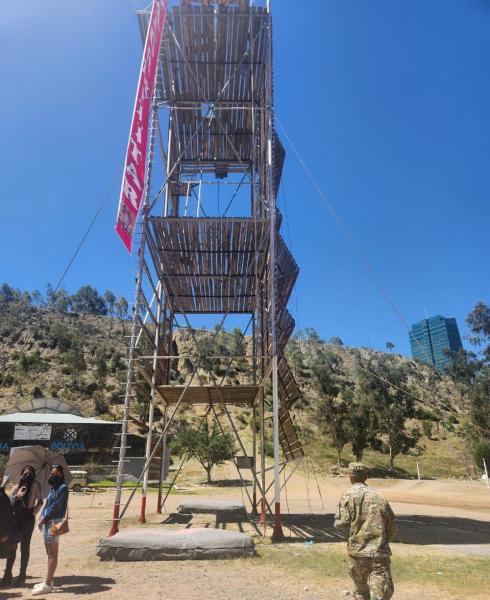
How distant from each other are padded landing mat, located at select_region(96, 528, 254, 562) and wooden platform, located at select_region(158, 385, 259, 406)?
5.18 meters

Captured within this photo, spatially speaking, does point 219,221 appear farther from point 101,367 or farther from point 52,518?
point 101,367

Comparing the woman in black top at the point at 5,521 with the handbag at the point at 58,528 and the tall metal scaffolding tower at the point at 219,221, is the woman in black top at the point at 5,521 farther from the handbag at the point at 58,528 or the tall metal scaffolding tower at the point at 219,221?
the tall metal scaffolding tower at the point at 219,221

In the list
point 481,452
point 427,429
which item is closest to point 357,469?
point 481,452

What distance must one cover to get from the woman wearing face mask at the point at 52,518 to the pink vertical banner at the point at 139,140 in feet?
21.3

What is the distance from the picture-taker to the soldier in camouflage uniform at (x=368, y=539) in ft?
16.9

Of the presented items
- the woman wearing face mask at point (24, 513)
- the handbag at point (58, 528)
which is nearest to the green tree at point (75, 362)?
the woman wearing face mask at point (24, 513)

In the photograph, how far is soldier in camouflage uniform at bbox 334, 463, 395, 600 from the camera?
5160mm

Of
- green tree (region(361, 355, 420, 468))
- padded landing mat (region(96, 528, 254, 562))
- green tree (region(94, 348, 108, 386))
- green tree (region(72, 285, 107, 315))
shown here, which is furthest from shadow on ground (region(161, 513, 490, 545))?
green tree (region(72, 285, 107, 315))

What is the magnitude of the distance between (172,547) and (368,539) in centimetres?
553

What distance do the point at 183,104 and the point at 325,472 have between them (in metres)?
47.2

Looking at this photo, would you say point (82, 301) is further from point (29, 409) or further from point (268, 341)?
point (268, 341)

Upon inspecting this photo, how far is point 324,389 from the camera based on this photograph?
222ft

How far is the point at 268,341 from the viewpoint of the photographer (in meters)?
15.4

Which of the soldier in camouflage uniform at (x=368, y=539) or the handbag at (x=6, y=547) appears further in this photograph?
the handbag at (x=6, y=547)
